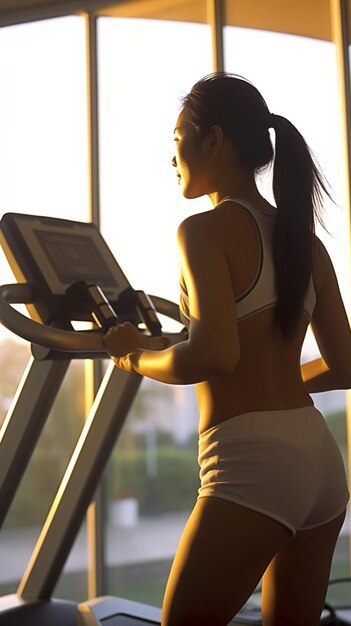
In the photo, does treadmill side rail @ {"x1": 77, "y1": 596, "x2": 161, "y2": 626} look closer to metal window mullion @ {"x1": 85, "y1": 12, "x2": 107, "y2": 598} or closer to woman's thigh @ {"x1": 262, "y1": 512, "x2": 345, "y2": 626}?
metal window mullion @ {"x1": 85, "y1": 12, "x2": 107, "y2": 598}

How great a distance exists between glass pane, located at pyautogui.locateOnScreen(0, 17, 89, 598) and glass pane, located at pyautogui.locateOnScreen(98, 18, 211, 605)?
0.53ft

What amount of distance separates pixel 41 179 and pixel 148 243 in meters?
0.64

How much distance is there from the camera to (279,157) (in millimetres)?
1499

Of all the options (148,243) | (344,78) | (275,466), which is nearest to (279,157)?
(275,466)

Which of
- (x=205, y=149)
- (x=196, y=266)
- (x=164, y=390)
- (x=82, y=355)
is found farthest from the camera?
(x=164, y=390)

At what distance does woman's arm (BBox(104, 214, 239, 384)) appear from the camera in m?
1.29

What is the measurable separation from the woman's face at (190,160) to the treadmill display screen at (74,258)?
799mm

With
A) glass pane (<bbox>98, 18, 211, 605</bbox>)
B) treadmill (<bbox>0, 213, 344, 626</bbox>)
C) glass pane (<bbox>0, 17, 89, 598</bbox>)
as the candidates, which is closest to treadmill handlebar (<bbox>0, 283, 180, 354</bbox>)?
treadmill (<bbox>0, 213, 344, 626</bbox>)

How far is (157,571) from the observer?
4.34 metres

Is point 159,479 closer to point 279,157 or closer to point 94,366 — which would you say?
point 94,366

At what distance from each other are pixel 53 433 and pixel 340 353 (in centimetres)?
307

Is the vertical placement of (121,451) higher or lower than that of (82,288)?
lower

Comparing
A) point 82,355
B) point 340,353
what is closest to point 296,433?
point 340,353

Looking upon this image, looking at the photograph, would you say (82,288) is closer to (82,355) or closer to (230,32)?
(82,355)
